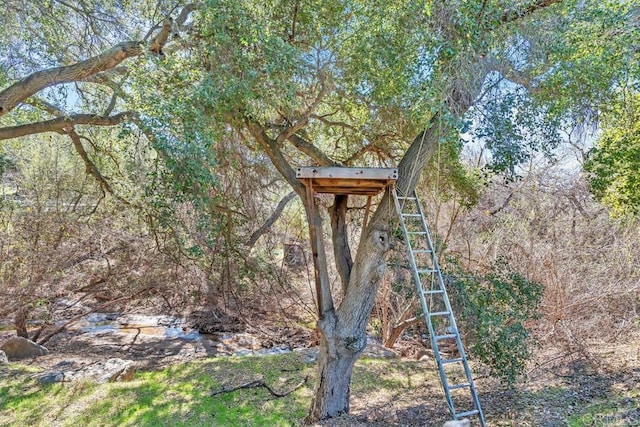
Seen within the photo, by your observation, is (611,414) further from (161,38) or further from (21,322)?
(21,322)

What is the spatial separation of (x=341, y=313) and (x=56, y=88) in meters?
5.28

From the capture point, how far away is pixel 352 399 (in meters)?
5.60

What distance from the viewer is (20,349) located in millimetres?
7566

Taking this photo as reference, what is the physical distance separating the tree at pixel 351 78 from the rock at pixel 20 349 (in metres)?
4.63

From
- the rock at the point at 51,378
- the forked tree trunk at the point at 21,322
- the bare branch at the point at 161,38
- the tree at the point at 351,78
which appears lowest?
the rock at the point at 51,378

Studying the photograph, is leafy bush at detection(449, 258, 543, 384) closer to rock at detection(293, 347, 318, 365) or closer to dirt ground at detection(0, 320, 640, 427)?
dirt ground at detection(0, 320, 640, 427)

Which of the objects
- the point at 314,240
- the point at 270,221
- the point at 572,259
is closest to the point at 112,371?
the point at 270,221

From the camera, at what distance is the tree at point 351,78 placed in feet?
12.3

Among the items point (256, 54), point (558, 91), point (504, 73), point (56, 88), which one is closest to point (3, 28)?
point (56, 88)

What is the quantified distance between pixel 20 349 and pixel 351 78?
7726 mm

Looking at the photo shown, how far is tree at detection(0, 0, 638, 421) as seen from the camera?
3734 millimetres

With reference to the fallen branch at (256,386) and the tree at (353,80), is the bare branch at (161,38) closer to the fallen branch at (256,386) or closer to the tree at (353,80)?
the tree at (353,80)

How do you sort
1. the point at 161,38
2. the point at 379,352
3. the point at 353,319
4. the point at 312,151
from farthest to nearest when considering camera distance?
the point at 379,352 < the point at 312,151 < the point at 161,38 < the point at 353,319

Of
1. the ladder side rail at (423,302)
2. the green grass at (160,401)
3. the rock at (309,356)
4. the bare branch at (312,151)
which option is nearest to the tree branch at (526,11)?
the ladder side rail at (423,302)
